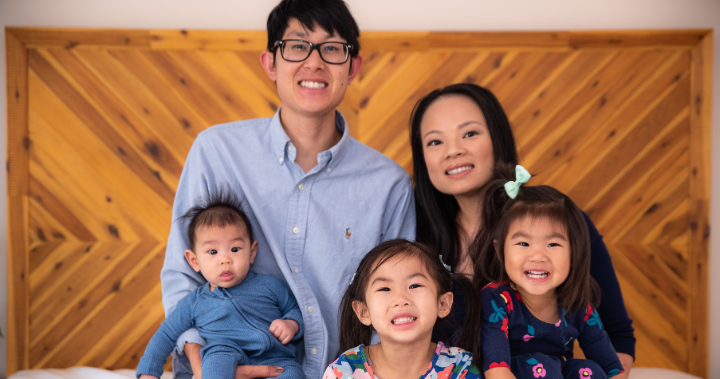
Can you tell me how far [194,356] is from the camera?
67.6 inches

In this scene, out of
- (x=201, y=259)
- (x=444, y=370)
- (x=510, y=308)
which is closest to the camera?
(x=444, y=370)

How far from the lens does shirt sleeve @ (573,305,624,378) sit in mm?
1707

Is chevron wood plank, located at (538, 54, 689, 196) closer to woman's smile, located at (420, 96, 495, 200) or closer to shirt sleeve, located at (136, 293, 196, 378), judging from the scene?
woman's smile, located at (420, 96, 495, 200)

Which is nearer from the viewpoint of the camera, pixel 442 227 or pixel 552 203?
pixel 552 203

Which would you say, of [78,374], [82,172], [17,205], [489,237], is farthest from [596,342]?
[17,205]

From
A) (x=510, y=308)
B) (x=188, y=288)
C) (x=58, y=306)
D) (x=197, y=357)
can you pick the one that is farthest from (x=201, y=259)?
(x=58, y=306)

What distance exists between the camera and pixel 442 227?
2.10 m

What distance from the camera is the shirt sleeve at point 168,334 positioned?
5.63ft

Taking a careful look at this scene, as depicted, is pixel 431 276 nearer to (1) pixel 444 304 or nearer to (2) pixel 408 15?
(1) pixel 444 304

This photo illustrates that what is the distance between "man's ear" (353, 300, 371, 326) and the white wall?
1.97 meters

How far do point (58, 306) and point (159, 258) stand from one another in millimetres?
641

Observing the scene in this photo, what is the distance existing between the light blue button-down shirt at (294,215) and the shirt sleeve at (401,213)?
0.02 m

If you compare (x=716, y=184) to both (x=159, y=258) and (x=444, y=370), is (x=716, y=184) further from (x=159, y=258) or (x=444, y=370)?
(x=159, y=258)

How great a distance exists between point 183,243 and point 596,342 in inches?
57.1
